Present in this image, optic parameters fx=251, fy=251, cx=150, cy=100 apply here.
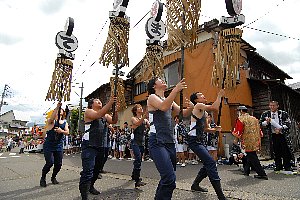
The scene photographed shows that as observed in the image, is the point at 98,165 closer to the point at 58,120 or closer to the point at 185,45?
the point at 58,120

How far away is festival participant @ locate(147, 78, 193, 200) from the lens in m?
3.06

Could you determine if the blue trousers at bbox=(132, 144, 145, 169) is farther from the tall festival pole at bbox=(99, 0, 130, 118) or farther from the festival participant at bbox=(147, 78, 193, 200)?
the festival participant at bbox=(147, 78, 193, 200)

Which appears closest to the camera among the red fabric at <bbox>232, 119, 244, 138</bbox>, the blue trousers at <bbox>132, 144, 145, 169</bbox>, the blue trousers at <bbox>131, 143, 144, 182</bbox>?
the blue trousers at <bbox>131, 143, 144, 182</bbox>

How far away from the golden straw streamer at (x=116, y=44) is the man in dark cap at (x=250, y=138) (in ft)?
12.0

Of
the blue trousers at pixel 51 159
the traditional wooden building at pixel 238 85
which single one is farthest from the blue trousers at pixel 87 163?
the traditional wooden building at pixel 238 85

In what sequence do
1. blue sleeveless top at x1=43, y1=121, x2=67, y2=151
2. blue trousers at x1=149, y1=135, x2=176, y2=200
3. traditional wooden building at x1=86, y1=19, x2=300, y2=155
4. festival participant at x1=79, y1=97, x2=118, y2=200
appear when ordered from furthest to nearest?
traditional wooden building at x1=86, y1=19, x2=300, y2=155 < blue sleeveless top at x1=43, y1=121, x2=67, y2=151 < festival participant at x1=79, y1=97, x2=118, y2=200 < blue trousers at x1=149, y1=135, x2=176, y2=200

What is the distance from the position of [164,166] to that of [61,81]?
4347 millimetres

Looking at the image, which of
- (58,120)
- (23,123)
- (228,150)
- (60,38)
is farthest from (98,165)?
(23,123)

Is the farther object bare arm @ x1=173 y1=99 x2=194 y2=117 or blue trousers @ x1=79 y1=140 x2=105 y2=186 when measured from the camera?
blue trousers @ x1=79 y1=140 x2=105 y2=186

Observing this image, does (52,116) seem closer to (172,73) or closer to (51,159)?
(51,159)

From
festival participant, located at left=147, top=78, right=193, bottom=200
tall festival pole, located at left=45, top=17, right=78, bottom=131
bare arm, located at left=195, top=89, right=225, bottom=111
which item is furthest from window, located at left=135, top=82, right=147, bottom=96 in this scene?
festival participant, located at left=147, top=78, right=193, bottom=200

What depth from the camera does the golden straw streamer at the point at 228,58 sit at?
4.07m

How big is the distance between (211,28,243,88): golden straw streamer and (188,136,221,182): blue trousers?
1.10 meters

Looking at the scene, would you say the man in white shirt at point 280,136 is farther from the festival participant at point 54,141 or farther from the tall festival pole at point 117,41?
the festival participant at point 54,141
